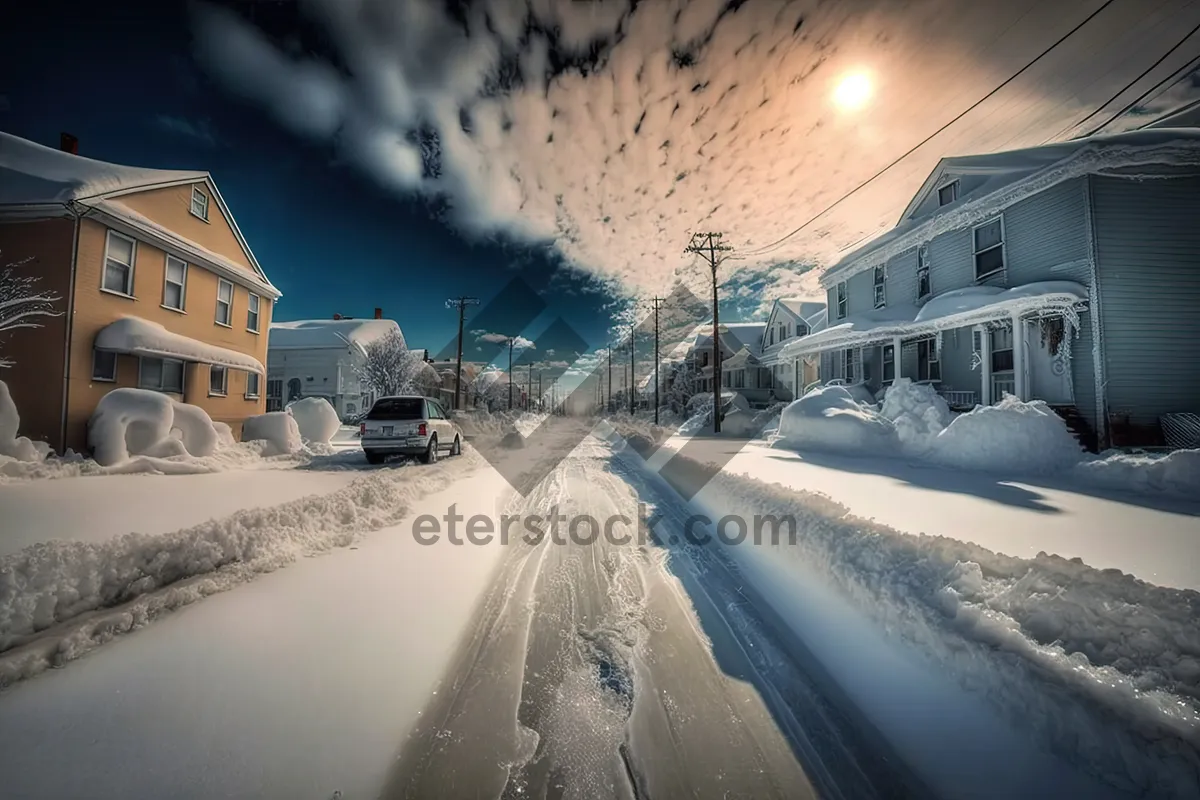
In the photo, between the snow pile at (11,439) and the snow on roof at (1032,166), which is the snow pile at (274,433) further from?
the snow on roof at (1032,166)

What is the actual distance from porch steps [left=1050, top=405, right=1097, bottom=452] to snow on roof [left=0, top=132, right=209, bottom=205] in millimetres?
24365

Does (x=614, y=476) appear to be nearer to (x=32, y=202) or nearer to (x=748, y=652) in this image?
(x=748, y=652)

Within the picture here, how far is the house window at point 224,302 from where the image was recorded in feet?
47.9

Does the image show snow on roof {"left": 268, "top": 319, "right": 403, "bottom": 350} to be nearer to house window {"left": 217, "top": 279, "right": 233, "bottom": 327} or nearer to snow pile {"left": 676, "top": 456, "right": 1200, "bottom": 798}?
house window {"left": 217, "top": 279, "right": 233, "bottom": 327}

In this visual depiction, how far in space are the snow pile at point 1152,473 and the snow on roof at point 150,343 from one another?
2051cm

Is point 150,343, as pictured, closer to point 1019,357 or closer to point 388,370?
point 388,370

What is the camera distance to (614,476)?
10.8 meters

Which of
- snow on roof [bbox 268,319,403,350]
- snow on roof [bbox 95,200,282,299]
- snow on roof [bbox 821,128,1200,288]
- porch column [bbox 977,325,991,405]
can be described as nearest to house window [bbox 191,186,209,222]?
snow on roof [bbox 95,200,282,299]

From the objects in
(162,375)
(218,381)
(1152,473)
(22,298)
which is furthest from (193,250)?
(1152,473)

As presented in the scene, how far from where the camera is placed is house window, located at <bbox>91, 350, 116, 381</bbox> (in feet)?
34.1

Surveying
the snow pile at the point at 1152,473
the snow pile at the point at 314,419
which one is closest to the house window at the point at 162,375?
the snow pile at the point at 314,419

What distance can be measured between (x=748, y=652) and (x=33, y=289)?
16.1 meters

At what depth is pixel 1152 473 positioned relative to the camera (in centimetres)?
649

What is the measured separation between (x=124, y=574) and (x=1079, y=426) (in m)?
17.4
